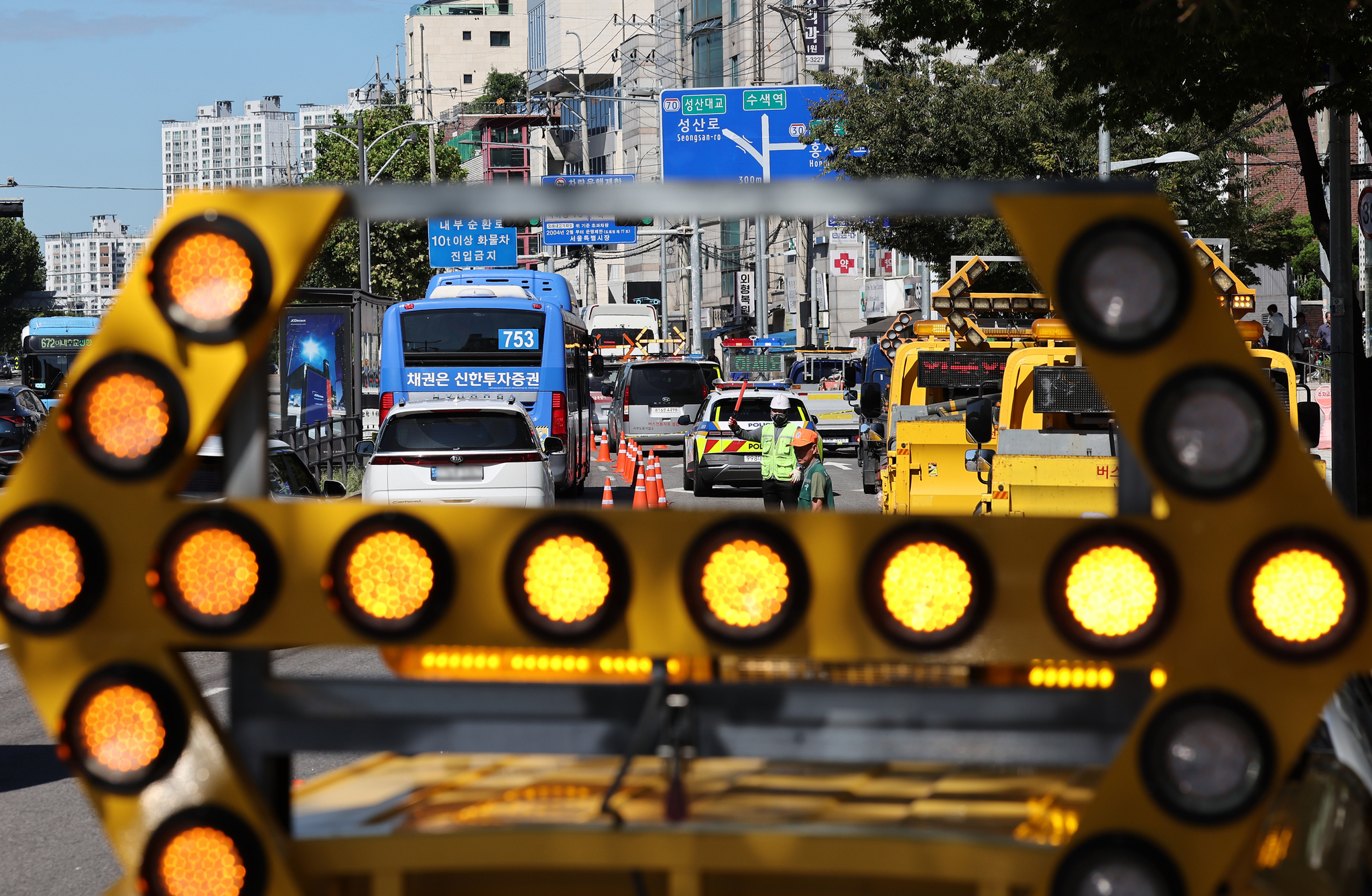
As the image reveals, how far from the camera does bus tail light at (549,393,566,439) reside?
76.9ft

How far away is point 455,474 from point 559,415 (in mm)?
8839

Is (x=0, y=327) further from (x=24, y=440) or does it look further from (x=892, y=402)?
(x=892, y=402)

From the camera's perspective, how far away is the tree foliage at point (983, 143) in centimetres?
3397

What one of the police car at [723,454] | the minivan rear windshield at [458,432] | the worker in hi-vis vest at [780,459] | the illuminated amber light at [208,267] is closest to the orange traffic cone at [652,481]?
the police car at [723,454]

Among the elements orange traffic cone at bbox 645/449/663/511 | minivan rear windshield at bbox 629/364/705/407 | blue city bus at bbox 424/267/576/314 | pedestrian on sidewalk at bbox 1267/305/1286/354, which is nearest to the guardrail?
blue city bus at bbox 424/267/576/314

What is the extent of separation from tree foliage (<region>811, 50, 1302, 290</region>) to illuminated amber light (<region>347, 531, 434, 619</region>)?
3240 centimetres

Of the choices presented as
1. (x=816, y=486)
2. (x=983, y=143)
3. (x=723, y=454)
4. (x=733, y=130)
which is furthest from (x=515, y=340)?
(x=983, y=143)

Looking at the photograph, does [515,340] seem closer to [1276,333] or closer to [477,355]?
[477,355]

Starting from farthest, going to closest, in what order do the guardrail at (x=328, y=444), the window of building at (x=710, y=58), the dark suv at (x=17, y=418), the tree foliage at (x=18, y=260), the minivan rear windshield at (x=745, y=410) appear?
1. the tree foliage at (x=18, y=260)
2. the window of building at (x=710, y=58)
3. the dark suv at (x=17, y=418)
4. the minivan rear windshield at (x=745, y=410)
5. the guardrail at (x=328, y=444)

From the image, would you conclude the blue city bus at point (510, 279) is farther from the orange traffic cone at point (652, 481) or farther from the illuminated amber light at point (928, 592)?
the illuminated amber light at point (928, 592)

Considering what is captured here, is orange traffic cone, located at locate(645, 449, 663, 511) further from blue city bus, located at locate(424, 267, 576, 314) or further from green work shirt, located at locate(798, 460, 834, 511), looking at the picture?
green work shirt, located at locate(798, 460, 834, 511)

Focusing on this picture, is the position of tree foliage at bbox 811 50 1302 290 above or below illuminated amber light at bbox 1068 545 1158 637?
above

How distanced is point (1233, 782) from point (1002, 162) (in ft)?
114

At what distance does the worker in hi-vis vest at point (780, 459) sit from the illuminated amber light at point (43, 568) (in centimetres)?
1195
